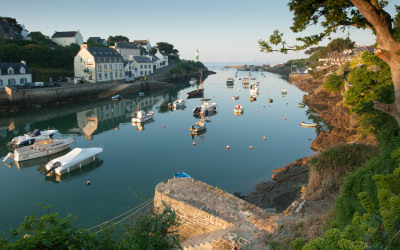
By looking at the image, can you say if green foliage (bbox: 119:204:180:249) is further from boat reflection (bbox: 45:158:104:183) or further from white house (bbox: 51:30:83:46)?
white house (bbox: 51:30:83:46)

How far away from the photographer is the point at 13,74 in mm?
50344

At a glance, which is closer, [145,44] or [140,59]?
[140,59]

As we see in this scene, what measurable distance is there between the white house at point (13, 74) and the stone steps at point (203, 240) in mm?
50668

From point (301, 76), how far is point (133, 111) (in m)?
73.6

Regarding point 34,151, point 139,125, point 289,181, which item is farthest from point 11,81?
point 289,181

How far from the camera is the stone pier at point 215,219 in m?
9.92

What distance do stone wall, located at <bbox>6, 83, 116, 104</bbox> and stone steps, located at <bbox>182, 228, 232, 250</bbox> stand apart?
47.1 metres

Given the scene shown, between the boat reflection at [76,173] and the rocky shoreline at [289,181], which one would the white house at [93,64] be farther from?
the rocky shoreline at [289,181]

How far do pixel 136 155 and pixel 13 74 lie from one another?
3655cm

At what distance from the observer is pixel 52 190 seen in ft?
68.7

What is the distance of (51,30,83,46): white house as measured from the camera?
274 ft

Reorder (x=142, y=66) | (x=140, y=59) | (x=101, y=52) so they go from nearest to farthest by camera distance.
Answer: (x=101, y=52), (x=140, y=59), (x=142, y=66)

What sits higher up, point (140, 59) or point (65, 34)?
point (65, 34)

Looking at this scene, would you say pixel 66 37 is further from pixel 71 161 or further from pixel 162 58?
pixel 71 161
